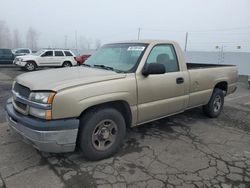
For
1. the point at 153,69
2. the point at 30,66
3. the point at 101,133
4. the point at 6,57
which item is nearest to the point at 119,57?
the point at 153,69

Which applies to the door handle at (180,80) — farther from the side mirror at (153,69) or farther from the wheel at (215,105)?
the wheel at (215,105)

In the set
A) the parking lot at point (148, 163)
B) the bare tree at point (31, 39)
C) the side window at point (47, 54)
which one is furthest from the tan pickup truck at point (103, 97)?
the bare tree at point (31, 39)

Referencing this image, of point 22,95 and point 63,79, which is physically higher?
point 63,79

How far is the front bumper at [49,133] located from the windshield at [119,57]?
136 cm

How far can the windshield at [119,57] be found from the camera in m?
4.18

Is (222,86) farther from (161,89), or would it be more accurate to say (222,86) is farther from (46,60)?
(46,60)

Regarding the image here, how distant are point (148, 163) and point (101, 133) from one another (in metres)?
0.84

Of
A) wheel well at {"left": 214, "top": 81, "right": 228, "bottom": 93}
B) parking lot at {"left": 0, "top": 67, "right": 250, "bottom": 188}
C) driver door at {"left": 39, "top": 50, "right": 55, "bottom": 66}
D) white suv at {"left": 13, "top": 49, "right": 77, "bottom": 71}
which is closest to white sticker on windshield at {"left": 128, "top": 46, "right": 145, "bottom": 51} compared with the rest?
parking lot at {"left": 0, "top": 67, "right": 250, "bottom": 188}

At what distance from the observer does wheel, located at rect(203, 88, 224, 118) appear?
5926mm

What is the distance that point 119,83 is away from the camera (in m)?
3.69

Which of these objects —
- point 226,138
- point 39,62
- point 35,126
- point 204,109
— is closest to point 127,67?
point 35,126

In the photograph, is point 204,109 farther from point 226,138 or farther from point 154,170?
point 154,170

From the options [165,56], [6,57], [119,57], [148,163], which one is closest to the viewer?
[148,163]

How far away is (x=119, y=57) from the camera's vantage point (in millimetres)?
4484
